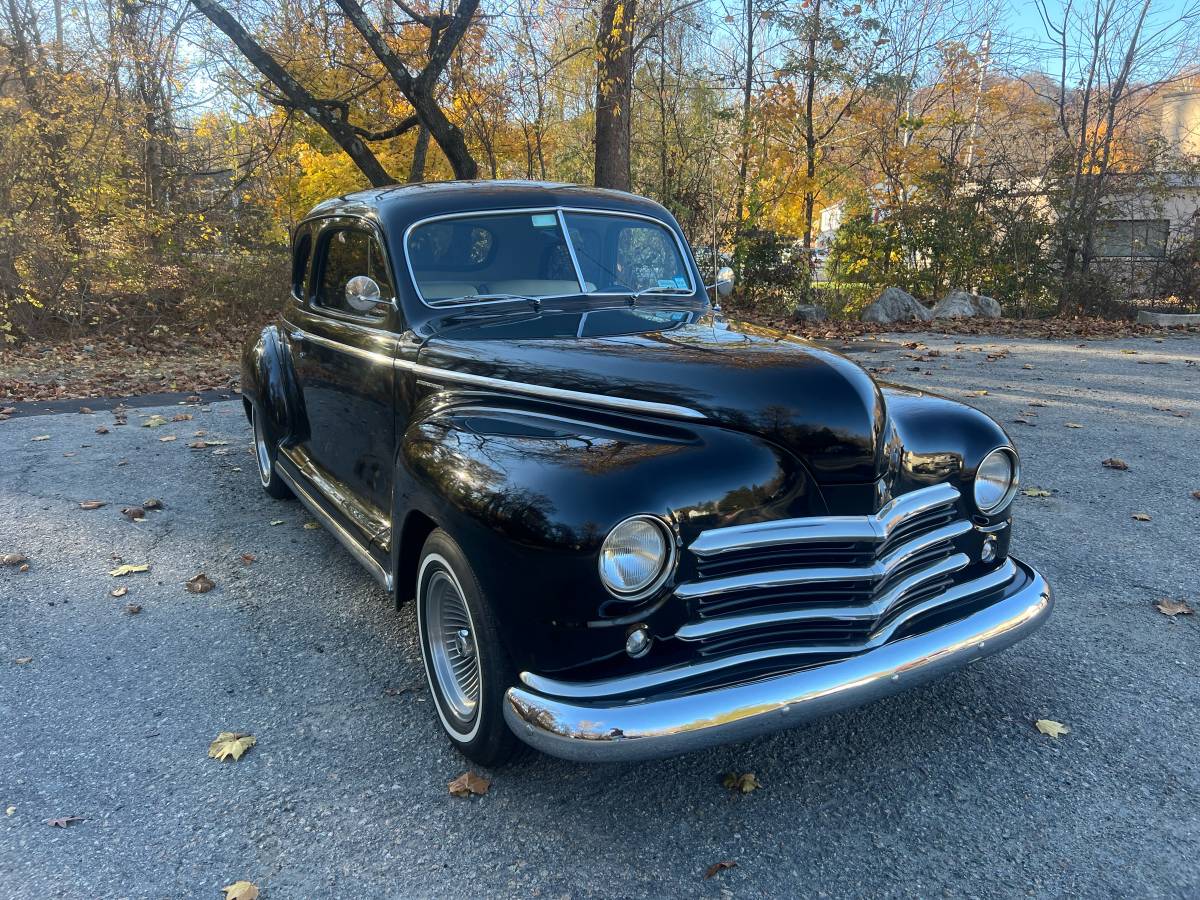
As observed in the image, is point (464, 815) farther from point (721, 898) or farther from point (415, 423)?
point (415, 423)

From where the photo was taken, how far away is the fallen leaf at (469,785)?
253 centimetres

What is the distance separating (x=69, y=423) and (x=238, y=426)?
1.59 meters

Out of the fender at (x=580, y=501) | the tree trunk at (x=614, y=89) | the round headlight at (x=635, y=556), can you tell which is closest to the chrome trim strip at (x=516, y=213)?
the fender at (x=580, y=501)

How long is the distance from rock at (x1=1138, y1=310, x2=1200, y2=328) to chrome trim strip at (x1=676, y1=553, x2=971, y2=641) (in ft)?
48.9

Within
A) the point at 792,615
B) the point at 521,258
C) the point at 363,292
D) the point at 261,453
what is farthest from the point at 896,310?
the point at 792,615

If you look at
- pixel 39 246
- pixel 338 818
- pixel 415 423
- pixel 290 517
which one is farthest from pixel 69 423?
pixel 338 818

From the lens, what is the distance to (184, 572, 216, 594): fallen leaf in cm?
404

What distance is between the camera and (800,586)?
232 centimetres

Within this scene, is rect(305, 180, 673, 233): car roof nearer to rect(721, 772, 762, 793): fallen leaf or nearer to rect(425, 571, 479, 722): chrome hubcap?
rect(425, 571, 479, 722): chrome hubcap

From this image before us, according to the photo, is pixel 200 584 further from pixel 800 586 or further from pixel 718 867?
pixel 800 586

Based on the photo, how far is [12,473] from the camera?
5.93 metres

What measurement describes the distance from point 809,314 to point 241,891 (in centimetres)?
1376

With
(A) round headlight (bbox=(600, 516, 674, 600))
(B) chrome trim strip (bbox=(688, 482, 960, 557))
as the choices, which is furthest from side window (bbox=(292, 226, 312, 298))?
(B) chrome trim strip (bbox=(688, 482, 960, 557))

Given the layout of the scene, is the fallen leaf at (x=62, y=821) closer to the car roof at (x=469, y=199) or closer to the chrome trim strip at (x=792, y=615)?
the chrome trim strip at (x=792, y=615)
